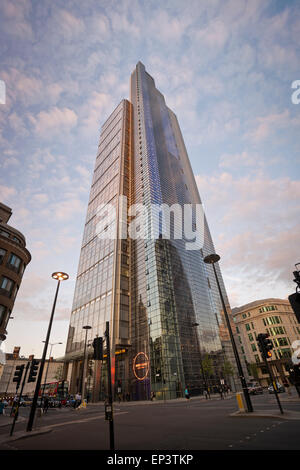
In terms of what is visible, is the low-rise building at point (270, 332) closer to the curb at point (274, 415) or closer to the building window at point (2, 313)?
the curb at point (274, 415)

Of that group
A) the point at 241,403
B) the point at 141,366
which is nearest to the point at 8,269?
the point at 241,403

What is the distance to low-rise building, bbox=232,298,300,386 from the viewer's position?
7975cm

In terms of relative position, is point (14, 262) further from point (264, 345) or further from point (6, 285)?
point (264, 345)

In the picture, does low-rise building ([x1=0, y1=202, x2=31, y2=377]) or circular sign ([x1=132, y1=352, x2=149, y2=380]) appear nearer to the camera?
low-rise building ([x1=0, y1=202, x2=31, y2=377])

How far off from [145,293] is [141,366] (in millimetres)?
14036

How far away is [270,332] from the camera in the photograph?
86250 millimetres

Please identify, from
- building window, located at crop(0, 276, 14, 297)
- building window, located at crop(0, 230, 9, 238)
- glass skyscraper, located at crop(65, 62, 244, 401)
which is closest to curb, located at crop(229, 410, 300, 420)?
building window, located at crop(0, 276, 14, 297)

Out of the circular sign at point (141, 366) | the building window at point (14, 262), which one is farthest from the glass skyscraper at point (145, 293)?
the building window at point (14, 262)

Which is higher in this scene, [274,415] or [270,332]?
[270,332]

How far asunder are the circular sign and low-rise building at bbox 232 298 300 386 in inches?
2171

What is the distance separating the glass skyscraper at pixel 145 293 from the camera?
155ft

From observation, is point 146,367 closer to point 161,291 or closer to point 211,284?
point 161,291

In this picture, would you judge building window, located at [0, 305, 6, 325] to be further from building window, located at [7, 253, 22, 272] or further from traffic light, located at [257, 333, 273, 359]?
traffic light, located at [257, 333, 273, 359]

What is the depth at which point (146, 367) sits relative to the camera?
150ft
